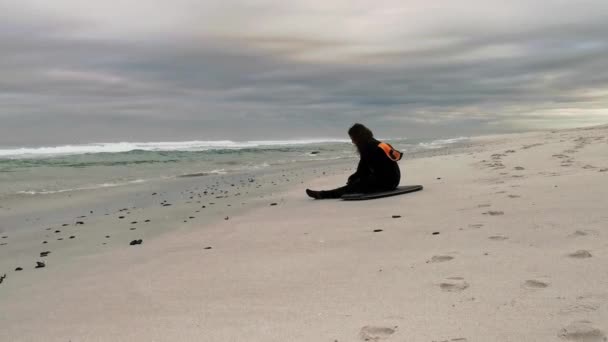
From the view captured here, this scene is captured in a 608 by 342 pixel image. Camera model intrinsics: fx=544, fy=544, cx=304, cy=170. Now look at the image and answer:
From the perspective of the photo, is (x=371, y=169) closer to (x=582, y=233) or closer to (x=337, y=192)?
(x=337, y=192)

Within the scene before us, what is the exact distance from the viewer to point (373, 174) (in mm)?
9070

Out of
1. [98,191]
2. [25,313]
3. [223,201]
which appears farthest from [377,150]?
[98,191]

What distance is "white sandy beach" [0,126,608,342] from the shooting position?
113 inches

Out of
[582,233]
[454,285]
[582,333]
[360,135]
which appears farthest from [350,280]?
[360,135]

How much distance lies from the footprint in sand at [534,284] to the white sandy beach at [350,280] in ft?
0.04

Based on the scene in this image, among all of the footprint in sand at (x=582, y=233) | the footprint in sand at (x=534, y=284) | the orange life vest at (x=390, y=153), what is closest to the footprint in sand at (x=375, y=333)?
the footprint in sand at (x=534, y=284)

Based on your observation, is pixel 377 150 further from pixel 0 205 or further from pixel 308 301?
pixel 0 205

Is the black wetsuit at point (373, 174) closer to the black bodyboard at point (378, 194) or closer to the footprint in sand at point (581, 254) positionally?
the black bodyboard at point (378, 194)

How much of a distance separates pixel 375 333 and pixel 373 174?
20.9 ft

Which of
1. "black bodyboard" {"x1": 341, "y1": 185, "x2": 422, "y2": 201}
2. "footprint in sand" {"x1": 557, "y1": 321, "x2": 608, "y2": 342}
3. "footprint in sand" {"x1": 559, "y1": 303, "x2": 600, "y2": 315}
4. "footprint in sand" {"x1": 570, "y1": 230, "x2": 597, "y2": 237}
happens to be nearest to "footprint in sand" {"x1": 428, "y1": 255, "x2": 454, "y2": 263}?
"footprint in sand" {"x1": 570, "y1": 230, "x2": 597, "y2": 237}

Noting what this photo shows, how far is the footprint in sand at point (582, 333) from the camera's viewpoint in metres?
2.45

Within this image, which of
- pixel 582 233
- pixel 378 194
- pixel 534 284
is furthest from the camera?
pixel 378 194

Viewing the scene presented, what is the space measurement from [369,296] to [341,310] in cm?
29

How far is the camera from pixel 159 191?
543 inches
